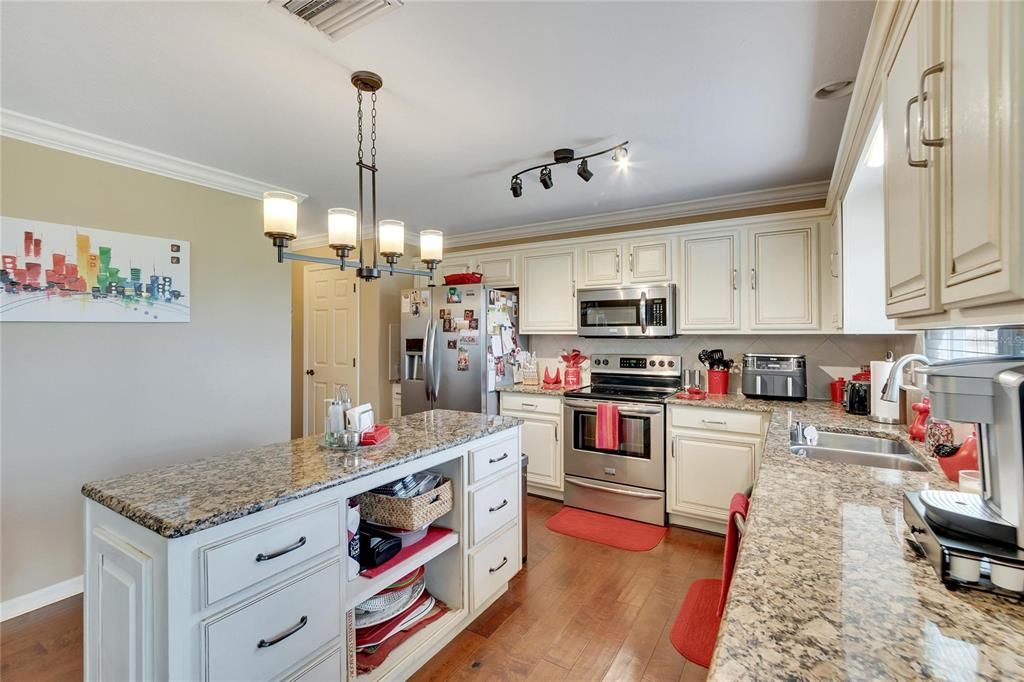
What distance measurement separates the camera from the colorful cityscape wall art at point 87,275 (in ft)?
7.22

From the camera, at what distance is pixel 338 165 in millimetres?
2740

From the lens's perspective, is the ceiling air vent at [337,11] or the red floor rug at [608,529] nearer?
the ceiling air vent at [337,11]

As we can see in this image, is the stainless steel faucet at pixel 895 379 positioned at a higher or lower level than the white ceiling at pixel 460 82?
lower

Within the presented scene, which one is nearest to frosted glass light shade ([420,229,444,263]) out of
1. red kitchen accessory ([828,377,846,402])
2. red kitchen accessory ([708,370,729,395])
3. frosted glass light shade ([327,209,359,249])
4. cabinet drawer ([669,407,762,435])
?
frosted glass light shade ([327,209,359,249])

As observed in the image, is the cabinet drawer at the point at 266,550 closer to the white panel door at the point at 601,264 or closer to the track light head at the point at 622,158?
the track light head at the point at 622,158

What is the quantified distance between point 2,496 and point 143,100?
2034mm

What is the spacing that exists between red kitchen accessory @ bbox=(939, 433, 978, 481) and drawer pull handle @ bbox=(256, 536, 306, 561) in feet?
6.56

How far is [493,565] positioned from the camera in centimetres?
212

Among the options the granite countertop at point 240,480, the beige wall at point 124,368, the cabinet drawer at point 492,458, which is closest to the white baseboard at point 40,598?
the beige wall at point 124,368

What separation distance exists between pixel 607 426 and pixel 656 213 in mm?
1770

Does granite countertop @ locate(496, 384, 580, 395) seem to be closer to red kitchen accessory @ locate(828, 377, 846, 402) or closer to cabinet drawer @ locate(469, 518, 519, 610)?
cabinet drawer @ locate(469, 518, 519, 610)

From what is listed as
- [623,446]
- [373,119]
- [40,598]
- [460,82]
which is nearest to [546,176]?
[460,82]

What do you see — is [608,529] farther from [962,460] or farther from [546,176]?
[546,176]

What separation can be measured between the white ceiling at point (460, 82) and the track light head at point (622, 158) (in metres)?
0.06
